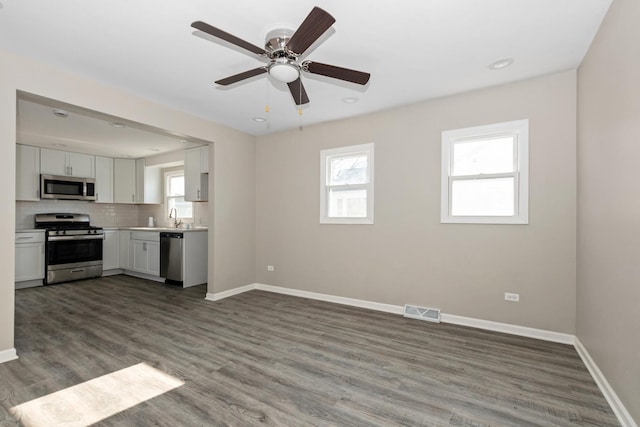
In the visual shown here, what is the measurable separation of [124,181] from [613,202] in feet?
26.1

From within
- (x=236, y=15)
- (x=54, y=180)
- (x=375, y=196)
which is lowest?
(x=375, y=196)

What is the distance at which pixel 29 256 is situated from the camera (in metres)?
5.14

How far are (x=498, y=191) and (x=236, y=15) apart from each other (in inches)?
119

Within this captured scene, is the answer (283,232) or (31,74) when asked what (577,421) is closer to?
(283,232)

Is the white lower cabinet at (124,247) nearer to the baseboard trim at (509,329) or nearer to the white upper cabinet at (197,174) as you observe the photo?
the white upper cabinet at (197,174)

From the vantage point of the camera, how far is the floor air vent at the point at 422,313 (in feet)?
11.6

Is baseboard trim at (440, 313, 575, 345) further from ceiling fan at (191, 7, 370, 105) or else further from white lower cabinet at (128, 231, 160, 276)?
white lower cabinet at (128, 231, 160, 276)

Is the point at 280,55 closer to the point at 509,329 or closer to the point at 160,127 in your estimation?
the point at 160,127

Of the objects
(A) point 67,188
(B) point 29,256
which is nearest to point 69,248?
(B) point 29,256

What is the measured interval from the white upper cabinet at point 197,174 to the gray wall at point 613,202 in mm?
5176

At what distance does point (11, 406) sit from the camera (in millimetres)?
1929

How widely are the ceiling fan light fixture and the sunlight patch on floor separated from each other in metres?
2.41

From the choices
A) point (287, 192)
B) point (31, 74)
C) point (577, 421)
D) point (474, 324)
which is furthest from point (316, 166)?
point (577, 421)

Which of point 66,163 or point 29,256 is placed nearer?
point 29,256
